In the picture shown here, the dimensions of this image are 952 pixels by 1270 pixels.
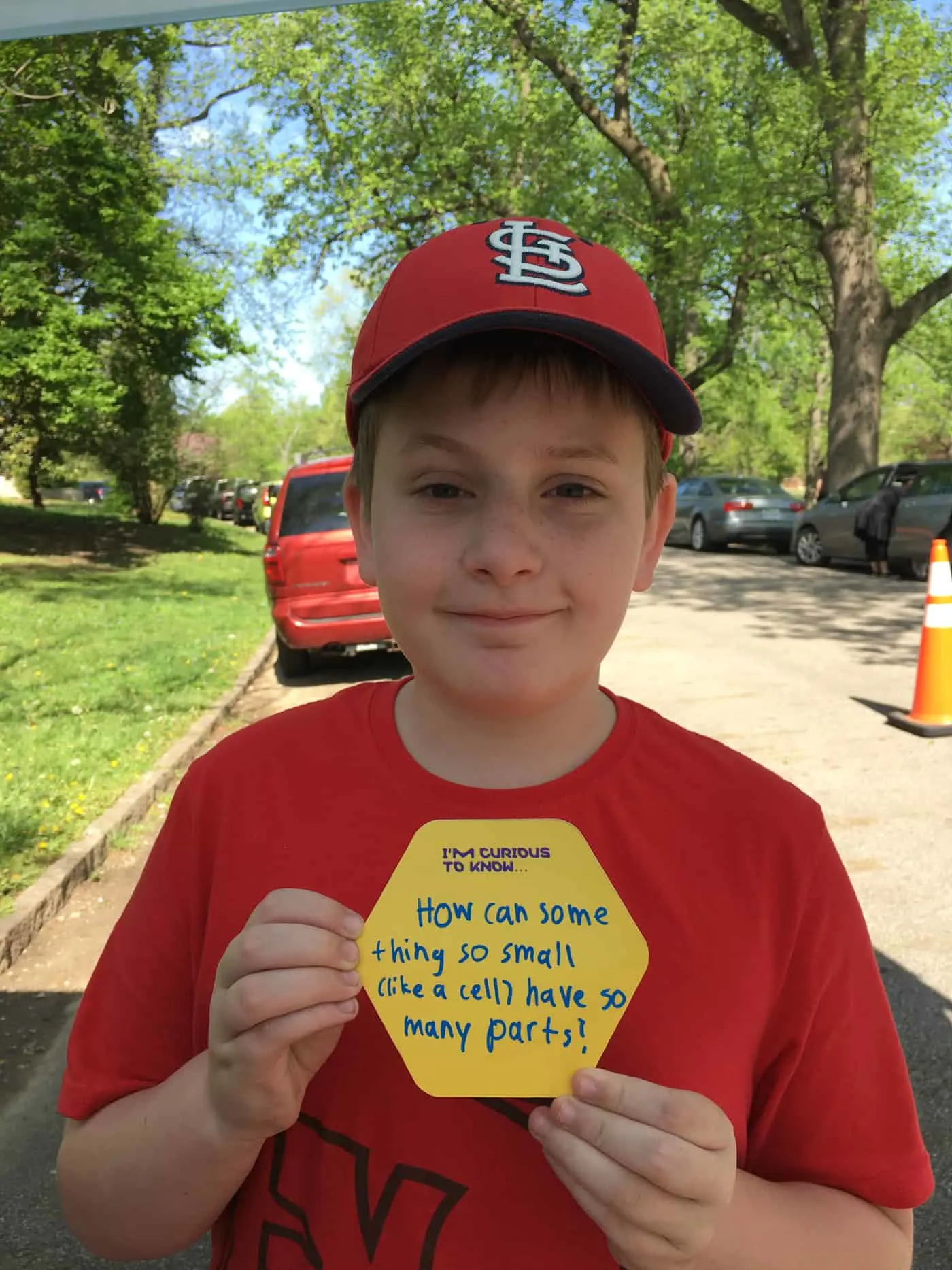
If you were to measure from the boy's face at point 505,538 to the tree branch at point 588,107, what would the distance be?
23.5m

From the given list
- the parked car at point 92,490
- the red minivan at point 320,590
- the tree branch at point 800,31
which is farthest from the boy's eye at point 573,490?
the parked car at point 92,490

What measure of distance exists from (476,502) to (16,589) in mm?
13071

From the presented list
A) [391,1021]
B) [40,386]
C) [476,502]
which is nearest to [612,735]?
[476,502]

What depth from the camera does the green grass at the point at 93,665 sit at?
5.07 m

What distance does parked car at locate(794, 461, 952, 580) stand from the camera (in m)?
12.7

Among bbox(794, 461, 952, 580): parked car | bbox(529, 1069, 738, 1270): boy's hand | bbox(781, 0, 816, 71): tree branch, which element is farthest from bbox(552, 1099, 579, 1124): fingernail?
bbox(781, 0, 816, 71): tree branch

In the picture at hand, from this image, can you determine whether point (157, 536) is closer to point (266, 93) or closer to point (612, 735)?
point (266, 93)

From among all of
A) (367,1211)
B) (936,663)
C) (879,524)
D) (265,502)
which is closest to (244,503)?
(265,502)

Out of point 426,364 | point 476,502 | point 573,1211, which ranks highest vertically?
point 426,364

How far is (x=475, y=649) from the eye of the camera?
112cm

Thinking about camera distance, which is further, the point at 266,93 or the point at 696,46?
the point at 266,93

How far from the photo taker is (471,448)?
1113 millimetres

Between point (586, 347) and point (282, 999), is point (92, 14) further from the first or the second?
point (282, 999)

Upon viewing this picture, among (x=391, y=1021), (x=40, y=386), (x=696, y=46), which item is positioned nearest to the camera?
(x=391, y=1021)
